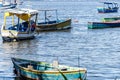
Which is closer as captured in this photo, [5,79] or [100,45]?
[5,79]

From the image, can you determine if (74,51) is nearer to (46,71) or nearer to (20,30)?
(20,30)

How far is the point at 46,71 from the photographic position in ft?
Answer: 97.6

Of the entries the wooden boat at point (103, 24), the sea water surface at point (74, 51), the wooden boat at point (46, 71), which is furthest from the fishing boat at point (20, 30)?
the wooden boat at point (46, 71)

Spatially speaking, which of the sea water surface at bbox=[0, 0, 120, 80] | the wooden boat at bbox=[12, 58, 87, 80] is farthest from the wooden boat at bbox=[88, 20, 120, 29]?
the wooden boat at bbox=[12, 58, 87, 80]

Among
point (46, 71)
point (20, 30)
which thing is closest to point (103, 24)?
point (20, 30)

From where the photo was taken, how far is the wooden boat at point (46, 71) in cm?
2909

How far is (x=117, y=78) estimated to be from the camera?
3306 cm

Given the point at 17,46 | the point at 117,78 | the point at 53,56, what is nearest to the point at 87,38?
the point at 17,46

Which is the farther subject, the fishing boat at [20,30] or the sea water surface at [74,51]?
the fishing boat at [20,30]

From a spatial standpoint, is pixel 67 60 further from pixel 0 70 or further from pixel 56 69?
pixel 56 69

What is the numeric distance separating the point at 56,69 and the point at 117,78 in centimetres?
450

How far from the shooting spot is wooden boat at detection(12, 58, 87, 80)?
29.1 meters

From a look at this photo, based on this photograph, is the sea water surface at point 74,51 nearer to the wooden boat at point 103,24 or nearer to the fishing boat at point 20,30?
the fishing boat at point 20,30

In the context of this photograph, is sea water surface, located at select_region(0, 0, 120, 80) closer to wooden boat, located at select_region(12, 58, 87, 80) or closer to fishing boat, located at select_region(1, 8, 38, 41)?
fishing boat, located at select_region(1, 8, 38, 41)
